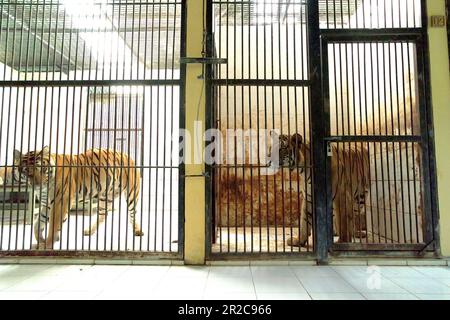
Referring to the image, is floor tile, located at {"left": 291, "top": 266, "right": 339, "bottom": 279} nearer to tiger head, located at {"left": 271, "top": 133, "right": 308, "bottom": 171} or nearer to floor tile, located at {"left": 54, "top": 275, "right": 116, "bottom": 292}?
tiger head, located at {"left": 271, "top": 133, "right": 308, "bottom": 171}

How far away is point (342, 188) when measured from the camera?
3.96 m

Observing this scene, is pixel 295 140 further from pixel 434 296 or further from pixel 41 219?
pixel 41 219

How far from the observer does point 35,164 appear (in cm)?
367

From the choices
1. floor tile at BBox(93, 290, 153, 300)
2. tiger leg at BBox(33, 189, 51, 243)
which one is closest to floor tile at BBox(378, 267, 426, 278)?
floor tile at BBox(93, 290, 153, 300)

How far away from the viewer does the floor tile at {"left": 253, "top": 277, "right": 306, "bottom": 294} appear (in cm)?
249

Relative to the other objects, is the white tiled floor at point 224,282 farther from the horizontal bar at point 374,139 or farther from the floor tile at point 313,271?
the horizontal bar at point 374,139

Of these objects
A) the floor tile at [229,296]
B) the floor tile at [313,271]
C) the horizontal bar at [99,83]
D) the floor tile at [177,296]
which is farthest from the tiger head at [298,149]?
the floor tile at [177,296]

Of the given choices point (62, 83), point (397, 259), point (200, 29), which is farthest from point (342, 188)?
point (62, 83)

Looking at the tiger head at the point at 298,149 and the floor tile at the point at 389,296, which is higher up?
the tiger head at the point at 298,149

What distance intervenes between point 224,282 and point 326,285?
0.87m

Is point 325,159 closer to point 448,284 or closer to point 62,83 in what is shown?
point 448,284

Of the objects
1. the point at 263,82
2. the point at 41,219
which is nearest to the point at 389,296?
the point at 263,82

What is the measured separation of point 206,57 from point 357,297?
2.71 m

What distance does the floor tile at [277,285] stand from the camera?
8.18ft
